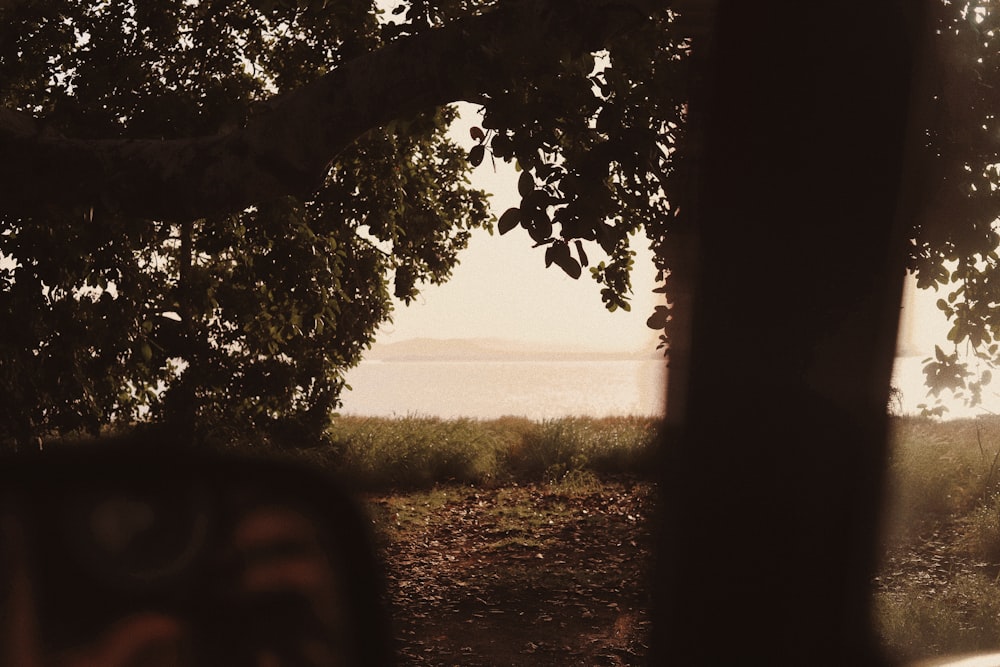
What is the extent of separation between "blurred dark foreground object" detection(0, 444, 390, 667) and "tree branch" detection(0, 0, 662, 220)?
5.49 ft

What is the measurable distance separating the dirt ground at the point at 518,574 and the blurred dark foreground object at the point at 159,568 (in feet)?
4.15

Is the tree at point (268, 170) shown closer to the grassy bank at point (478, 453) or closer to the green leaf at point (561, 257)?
the green leaf at point (561, 257)

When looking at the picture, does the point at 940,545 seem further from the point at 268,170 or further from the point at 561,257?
the point at 268,170

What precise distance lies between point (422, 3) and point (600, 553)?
602cm

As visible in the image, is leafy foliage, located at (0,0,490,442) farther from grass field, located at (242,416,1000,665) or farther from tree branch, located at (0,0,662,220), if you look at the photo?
grass field, located at (242,416,1000,665)

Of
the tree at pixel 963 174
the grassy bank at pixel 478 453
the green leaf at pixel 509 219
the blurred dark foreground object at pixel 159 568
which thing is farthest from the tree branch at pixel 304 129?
the grassy bank at pixel 478 453

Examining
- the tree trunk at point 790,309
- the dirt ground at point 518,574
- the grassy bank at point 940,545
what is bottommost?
the dirt ground at point 518,574

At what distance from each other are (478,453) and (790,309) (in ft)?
34.8

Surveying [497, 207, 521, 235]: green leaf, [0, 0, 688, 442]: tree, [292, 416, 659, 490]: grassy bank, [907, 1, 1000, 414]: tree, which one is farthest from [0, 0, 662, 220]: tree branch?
[292, 416, 659, 490]: grassy bank

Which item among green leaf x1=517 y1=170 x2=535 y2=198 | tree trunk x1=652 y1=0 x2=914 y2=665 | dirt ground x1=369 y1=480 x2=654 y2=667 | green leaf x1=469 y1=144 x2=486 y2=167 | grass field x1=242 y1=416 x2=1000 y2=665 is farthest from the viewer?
grass field x1=242 y1=416 x2=1000 y2=665

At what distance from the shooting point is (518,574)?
310 inches

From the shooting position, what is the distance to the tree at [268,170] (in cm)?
435

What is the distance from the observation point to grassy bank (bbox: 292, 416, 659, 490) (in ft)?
41.7

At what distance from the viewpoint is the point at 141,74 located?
7.89 metres
